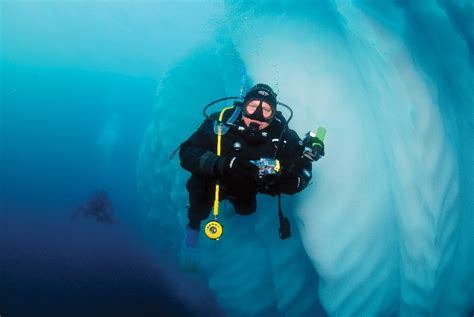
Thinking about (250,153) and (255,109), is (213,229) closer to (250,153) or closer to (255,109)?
(250,153)

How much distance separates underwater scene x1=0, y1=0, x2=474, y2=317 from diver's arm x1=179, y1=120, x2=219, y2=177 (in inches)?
0.5

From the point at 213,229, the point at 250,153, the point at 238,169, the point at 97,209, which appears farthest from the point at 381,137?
the point at 97,209

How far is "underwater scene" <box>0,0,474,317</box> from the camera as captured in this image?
2965 millimetres

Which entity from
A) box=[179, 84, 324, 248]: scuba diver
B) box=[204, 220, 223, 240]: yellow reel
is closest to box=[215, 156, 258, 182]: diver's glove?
box=[179, 84, 324, 248]: scuba diver

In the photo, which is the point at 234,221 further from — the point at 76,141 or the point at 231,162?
the point at 76,141

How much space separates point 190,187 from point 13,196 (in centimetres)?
1070

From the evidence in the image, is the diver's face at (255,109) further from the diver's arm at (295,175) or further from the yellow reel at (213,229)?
the yellow reel at (213,229)

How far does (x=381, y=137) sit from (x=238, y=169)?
1.91 m

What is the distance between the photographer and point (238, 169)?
2.45 metres

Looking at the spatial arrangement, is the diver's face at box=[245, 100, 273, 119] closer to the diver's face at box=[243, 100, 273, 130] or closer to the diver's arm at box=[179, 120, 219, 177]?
the diver's face at box=[243, 100, 273, 130]

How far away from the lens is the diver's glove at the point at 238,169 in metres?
2.45

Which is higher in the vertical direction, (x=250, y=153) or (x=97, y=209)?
(x=97, y=209)

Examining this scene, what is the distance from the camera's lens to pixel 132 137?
42.0ft

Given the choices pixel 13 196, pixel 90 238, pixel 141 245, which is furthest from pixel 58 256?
pixel 13 196
